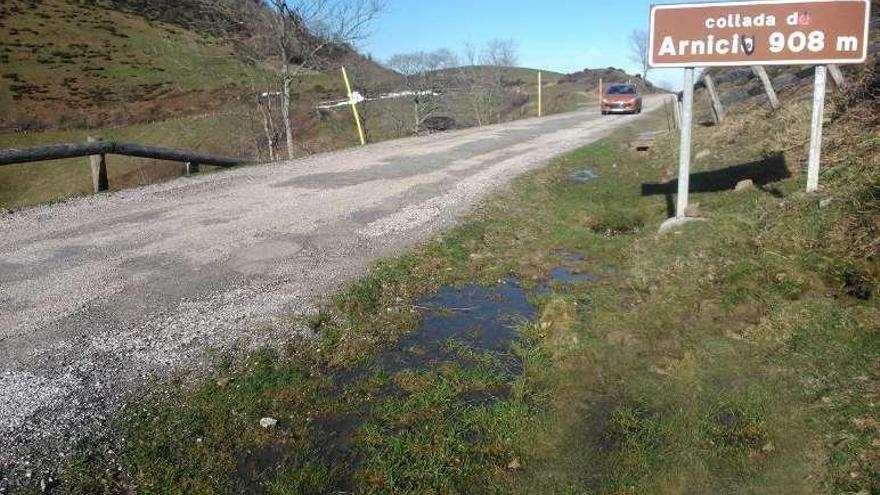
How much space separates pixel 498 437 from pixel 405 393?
0.74 m

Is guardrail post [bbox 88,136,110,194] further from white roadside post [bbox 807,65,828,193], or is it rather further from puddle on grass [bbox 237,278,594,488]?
white roadside post [bbox 807,65,828,193]

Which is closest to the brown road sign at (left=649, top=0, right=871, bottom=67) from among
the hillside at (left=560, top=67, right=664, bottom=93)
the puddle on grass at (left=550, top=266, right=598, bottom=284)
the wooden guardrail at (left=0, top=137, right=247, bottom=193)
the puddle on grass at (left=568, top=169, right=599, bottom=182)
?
the puddle on grass at (left=550, top=266, right=598, bottom=284)

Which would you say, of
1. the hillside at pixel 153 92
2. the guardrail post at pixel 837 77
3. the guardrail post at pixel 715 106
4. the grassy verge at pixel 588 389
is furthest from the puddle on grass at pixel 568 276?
the hillside at pixel 153 92

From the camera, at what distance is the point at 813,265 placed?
5.11m

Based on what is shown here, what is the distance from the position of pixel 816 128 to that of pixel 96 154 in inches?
439

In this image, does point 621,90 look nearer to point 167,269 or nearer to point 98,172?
point 98,172

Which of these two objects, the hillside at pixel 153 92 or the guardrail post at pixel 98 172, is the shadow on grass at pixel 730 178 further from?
the hillside at pixel 153 92

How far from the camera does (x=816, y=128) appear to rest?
682 centimetres

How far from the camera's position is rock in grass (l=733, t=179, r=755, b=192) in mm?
7965

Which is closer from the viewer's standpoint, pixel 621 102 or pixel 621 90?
pixel 621 102

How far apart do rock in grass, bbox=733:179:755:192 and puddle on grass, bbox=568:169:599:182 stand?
11.2 ft

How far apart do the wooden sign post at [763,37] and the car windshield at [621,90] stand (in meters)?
22.7

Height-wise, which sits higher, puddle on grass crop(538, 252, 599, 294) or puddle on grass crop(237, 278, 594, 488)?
puddle on grass crop(538, 252, 599, 294)

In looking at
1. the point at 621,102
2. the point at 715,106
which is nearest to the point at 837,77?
the point at 715,106
